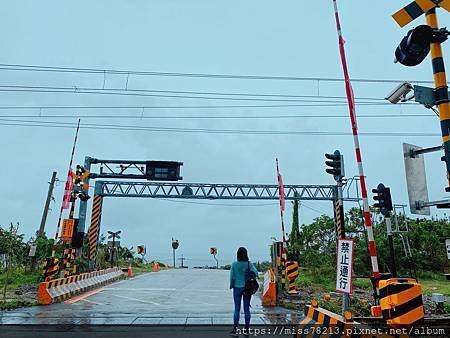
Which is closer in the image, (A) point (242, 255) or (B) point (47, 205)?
(A) point (242, 255)

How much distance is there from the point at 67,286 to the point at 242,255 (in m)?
8.58

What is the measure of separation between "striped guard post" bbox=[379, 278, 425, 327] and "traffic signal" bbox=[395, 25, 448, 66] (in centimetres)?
298

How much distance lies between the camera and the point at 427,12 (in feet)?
17.8

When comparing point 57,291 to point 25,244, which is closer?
point 57,291

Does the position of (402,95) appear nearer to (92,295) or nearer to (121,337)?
(121,337)

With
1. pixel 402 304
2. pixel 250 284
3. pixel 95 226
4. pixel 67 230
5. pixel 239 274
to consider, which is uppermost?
pixel 95 226

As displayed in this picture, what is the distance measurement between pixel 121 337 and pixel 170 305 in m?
5.13

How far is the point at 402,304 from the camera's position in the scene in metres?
5.32

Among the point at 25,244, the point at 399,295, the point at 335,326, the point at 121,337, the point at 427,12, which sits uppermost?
the point at 427,12

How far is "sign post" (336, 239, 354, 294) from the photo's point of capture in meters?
5.43

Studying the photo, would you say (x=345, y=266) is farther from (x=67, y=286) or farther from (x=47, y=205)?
(x=47, y=205)

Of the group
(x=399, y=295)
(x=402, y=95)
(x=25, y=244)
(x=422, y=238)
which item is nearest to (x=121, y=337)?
(x=399, y=295)

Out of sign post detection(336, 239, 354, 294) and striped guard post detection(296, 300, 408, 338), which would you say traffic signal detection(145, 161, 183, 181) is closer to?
striped guard post detection(296, 300, 408, 338)

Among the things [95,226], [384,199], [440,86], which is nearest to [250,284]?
[384,199]
